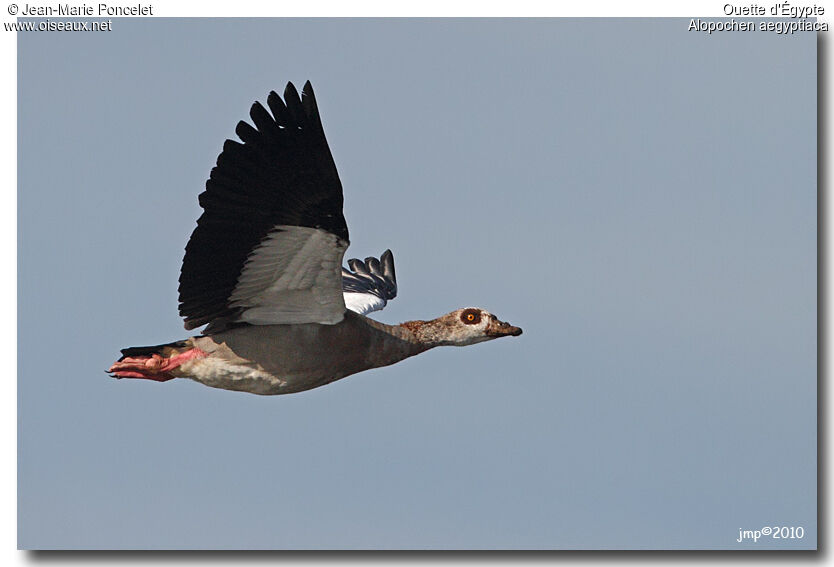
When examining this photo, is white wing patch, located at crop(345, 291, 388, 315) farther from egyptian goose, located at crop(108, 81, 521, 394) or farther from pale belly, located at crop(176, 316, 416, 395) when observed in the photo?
pale belly, located at crop(176, 316, 416, 395)

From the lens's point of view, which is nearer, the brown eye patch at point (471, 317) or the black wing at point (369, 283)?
the brown eye patch at point (471, 317)

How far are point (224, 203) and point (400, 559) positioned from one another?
3.41 m

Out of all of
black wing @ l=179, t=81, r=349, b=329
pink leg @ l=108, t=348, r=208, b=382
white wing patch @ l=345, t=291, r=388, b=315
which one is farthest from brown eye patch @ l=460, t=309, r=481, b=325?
pink leg @ l=108, t=348, r=208, b=382

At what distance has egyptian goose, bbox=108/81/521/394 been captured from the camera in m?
9.33

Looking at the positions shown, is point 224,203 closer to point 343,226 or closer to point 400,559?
point 343,226

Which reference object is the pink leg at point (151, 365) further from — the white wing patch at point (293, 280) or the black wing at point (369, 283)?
the black wing at point (369, 283)

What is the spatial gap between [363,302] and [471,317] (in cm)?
A: 206

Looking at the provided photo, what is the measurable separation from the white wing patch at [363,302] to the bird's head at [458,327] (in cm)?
172

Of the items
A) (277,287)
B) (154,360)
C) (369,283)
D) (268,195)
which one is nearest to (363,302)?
(369,283)

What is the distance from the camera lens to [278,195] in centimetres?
950

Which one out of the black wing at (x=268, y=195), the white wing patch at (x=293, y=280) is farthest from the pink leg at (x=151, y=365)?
the black wing at (x=268, y=195)

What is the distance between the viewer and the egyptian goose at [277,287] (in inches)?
367

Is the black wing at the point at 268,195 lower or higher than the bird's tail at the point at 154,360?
higher

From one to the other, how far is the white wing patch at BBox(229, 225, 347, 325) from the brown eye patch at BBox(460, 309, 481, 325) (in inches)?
43.7
